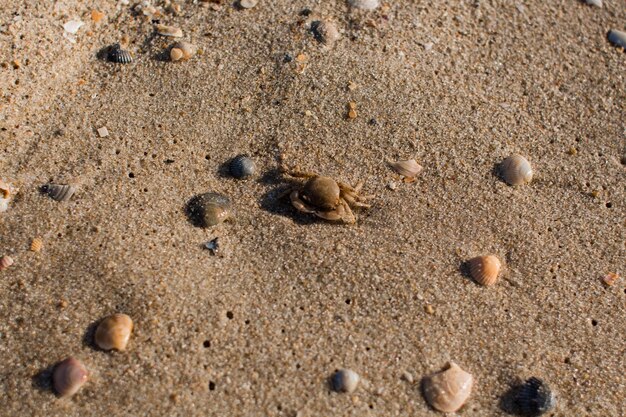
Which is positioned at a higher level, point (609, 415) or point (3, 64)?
point (3, 64)

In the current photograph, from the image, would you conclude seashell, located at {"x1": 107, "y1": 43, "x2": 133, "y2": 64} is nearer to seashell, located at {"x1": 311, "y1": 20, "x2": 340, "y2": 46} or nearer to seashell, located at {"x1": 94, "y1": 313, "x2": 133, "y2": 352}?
seashell, located at {"x1": 311, "y1": 20, "x2": 340, "y2": 46}

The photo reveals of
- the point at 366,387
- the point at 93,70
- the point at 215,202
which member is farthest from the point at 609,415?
the point at 93,70

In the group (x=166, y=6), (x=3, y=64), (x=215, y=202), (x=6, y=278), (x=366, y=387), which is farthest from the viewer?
(x=166, y=6)

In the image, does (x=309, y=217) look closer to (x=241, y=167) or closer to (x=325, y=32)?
(x=241, y=167)

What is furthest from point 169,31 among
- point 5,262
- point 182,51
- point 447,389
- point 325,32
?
point 447,389

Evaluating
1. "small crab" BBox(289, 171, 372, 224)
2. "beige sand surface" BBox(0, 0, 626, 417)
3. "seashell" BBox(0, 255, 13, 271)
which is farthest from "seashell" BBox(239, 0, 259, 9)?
"seashell" BBox(0, 255, 13, 271)

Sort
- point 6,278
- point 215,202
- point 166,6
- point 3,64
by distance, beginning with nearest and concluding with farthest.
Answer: point 6,278, point 215,202, point 3,64, point 166,6

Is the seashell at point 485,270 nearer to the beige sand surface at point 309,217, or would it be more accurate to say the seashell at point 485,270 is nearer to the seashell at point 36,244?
the beige sand surface at point 309,217

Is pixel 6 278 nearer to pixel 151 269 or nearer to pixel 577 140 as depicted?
pixel 151 269
